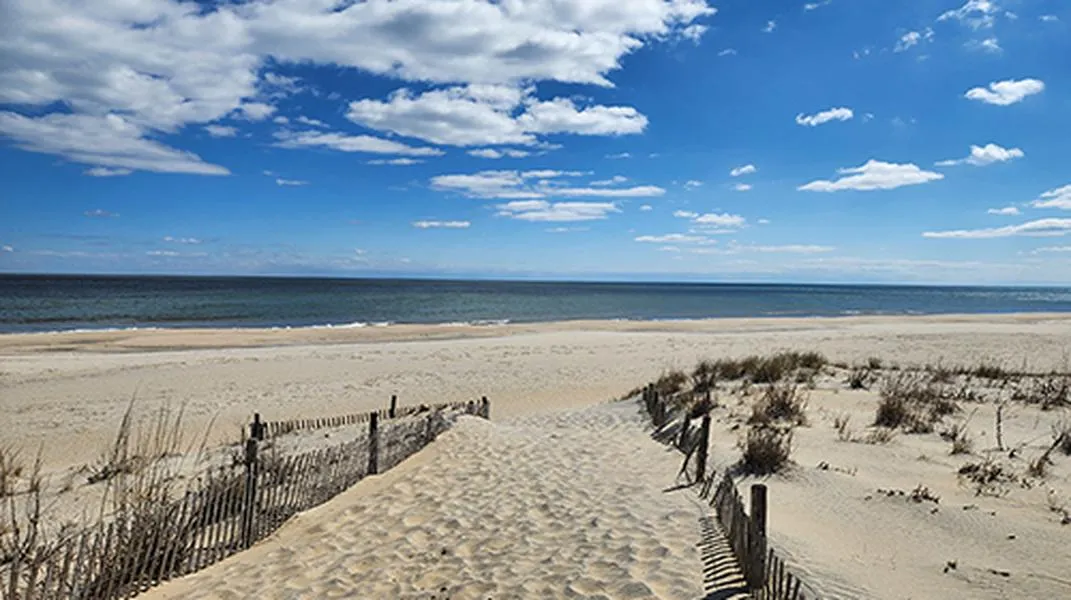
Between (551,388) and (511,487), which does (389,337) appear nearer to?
(551,388)

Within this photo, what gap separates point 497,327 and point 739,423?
95.6 ft

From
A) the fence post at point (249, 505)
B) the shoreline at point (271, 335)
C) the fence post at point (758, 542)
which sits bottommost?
the shoreline at point (271, 335)

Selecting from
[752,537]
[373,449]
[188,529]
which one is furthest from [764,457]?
[188,529]

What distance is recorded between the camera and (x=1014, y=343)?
27.0m

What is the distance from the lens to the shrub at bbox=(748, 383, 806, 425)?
1129 centimetres

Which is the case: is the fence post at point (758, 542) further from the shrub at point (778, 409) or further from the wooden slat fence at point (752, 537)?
the shrub at point (778, 409)

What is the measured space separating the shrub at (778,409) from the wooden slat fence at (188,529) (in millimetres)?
6426

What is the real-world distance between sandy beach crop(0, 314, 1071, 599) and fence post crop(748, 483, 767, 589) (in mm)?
473

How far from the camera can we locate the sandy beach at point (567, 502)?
5414mm

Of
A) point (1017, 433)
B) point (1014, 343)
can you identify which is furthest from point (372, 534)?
point (1014, 343)

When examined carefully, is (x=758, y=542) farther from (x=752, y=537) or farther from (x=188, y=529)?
(x=188, y=529)

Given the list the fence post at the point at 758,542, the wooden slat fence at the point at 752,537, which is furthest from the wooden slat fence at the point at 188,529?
the fence post at the point at 758,542

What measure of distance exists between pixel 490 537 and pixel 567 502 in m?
1.21

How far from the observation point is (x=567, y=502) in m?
7.29
